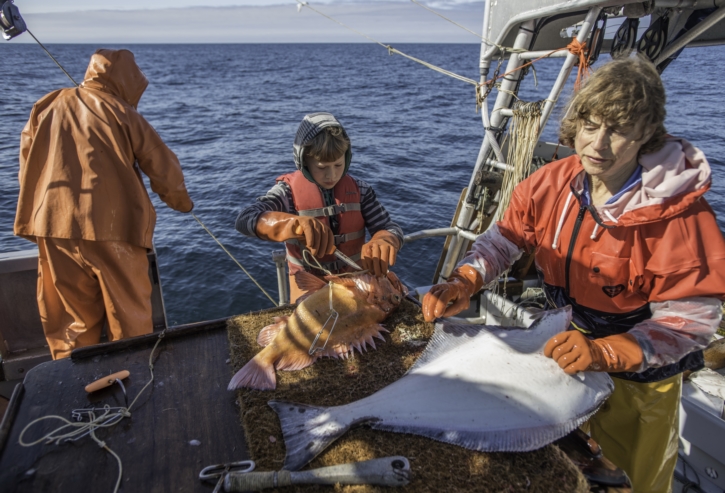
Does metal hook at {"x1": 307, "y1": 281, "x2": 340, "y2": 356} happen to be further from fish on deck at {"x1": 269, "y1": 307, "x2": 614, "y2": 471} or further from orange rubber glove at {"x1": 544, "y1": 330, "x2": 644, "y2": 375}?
orange rubber glove at {"x1": 544, "y1": 330, "x2": 644, "y2": 375}

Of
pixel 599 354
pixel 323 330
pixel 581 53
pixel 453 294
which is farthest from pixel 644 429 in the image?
pixel 581 53

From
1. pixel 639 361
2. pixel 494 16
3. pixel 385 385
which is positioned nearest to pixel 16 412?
pixel 385 385

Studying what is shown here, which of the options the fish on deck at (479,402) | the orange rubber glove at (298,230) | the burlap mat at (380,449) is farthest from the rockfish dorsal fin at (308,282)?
the fish on deck at (479,402)

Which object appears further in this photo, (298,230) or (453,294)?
(298,230)

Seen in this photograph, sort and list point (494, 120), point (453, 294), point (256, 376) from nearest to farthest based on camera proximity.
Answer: point (256, 376)
point (453, 294)
point (494, 120)

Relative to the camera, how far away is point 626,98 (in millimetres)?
1905

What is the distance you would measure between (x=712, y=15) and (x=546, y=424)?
3.60m

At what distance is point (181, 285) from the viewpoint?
856 centimetres

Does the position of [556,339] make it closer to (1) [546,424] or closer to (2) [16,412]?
(1) [546,424]

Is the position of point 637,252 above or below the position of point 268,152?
above

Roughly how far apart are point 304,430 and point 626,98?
1982mm

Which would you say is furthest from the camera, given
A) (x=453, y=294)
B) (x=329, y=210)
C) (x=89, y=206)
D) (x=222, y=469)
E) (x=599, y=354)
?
(x=89, y=206)

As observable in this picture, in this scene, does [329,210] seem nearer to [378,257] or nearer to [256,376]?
[378,257]

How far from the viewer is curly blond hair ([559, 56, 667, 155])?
6.28ft
